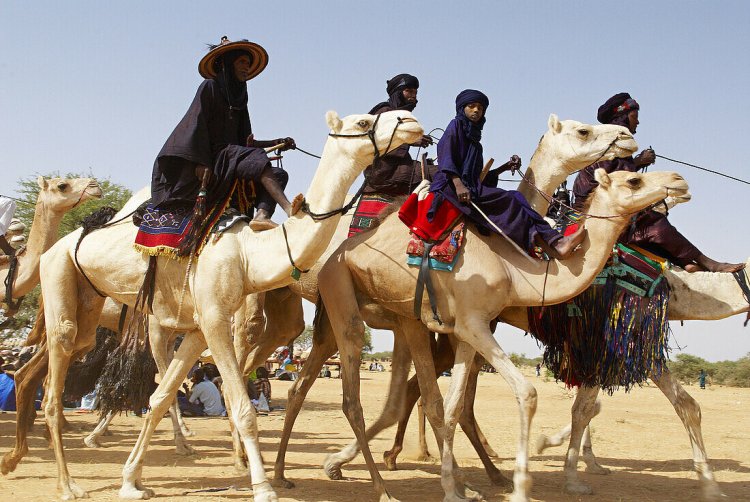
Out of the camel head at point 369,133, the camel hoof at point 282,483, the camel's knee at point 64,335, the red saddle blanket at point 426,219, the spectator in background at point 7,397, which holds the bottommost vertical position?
the spectator in background at point 7,397

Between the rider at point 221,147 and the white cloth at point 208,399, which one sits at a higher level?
the rider at point 221,147

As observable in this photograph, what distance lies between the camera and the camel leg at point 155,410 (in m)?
7.50

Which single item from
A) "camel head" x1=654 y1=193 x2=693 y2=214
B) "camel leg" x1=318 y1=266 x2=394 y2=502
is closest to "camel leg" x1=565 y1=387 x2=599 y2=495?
"camel head" x1=654 y1=193 x2=693 y2=214

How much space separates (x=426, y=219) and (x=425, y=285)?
2.06 ft

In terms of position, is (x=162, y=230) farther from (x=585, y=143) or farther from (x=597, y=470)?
(x=597, y=470)

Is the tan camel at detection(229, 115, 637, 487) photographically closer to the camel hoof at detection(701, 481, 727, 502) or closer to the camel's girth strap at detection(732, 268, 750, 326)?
the camel's girth strap at detection(732, 268, 750, 326)

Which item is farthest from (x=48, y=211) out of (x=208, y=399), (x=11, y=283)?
(x=208, y=399)

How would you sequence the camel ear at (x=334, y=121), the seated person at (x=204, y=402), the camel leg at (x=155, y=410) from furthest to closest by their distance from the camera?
the seated person at (x=204, y=402) < the camel leg at (x=155, y=410) < the camel ear at (x=334, y=121)

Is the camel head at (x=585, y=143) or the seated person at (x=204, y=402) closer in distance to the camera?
the camel head at (x=585, y=143)

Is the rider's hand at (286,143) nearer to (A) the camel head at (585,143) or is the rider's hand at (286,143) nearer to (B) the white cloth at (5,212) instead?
(A) the camel head at (585,143)

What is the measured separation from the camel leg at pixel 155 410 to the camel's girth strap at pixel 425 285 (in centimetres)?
205

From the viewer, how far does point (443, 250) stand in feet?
24.7

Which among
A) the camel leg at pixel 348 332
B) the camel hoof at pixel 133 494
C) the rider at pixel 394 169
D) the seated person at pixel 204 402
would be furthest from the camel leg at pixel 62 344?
the seated person at pixel 204 402

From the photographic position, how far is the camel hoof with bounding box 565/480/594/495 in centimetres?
832
